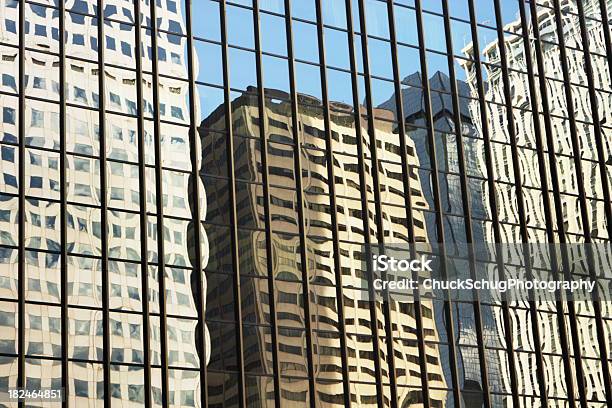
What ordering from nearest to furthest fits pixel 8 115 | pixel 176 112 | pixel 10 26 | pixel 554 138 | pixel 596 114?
1. pixel 8 115
2. pixel 10 26
3. pixel 176 112
4. pixel 554 138
5. pixel 596 114

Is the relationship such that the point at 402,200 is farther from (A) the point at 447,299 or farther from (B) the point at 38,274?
(B) the point at 38,274

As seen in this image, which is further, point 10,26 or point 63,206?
point 10,26

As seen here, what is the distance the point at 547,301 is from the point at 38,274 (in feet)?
43.7

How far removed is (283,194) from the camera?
29859mm

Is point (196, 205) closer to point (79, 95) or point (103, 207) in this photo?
point (103, 207)

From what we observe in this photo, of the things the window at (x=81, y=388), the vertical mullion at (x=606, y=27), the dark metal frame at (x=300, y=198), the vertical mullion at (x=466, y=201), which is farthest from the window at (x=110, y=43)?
the vertical mullion at (x=606, y=27)

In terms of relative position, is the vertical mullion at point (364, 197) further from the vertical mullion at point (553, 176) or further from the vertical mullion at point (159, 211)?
the vertical mullion at point (553, 176)

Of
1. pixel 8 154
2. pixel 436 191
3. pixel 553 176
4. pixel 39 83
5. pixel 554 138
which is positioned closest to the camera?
pixel 8 154

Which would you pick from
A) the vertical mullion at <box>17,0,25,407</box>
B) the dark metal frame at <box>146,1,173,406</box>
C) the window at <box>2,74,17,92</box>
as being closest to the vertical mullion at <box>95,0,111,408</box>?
the dark metal frame at <box>146,1,173,406</box>

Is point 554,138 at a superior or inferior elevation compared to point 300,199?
superior

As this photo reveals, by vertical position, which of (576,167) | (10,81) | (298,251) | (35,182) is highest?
(576,167)

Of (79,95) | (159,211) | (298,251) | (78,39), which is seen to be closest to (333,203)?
(298,251)

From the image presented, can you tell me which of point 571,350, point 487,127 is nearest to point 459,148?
point 487,127

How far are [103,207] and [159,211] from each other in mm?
1260
